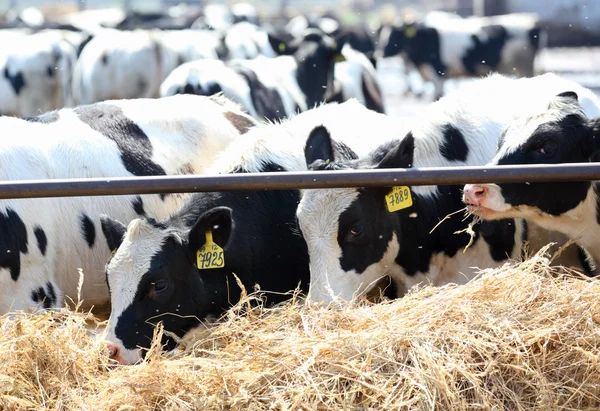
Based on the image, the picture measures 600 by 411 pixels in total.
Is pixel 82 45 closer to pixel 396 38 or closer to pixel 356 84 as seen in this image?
pixel 356 84

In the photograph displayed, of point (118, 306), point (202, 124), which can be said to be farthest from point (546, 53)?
point (118, 306)

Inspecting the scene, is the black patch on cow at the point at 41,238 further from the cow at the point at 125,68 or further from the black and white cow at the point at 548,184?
the cow at the point at 125,68

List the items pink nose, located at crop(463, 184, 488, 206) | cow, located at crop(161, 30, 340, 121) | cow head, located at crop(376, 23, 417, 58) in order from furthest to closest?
cow head, located at crop(376, 23, 417, 58) → cow, located at crop(161, 30, 340, 121) → pink nose, located at crop(463, 184, 488, 206)

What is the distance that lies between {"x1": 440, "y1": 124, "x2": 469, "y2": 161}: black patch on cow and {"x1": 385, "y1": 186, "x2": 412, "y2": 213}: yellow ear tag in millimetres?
578

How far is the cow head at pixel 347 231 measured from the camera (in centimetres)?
451

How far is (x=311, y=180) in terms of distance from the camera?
362 centimetres

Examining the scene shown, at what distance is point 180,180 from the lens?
3.61 meters

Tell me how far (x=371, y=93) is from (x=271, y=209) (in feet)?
26.4

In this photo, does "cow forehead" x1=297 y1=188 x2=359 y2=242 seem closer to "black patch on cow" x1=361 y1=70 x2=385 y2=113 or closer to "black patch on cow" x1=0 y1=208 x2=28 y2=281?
"black patch on cow" x1=0 y1=208 x2=28 y2=281

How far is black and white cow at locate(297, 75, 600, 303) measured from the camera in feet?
14.9

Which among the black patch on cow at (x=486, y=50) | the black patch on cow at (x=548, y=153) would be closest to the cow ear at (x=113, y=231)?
the black patch on cow at (x=548, y=153)

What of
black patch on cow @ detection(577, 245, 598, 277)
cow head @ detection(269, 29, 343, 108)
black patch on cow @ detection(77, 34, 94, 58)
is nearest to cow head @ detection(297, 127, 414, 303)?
black patch on cow @ detection(577, 245, 598, 277)

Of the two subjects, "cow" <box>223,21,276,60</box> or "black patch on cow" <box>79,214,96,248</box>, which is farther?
"cow" <box>223,21,276,60</box>

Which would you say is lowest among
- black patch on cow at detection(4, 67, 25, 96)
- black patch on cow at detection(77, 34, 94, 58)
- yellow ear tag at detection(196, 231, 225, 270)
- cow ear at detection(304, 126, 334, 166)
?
black patch on cow at detection(77, 34, 94, 58)
